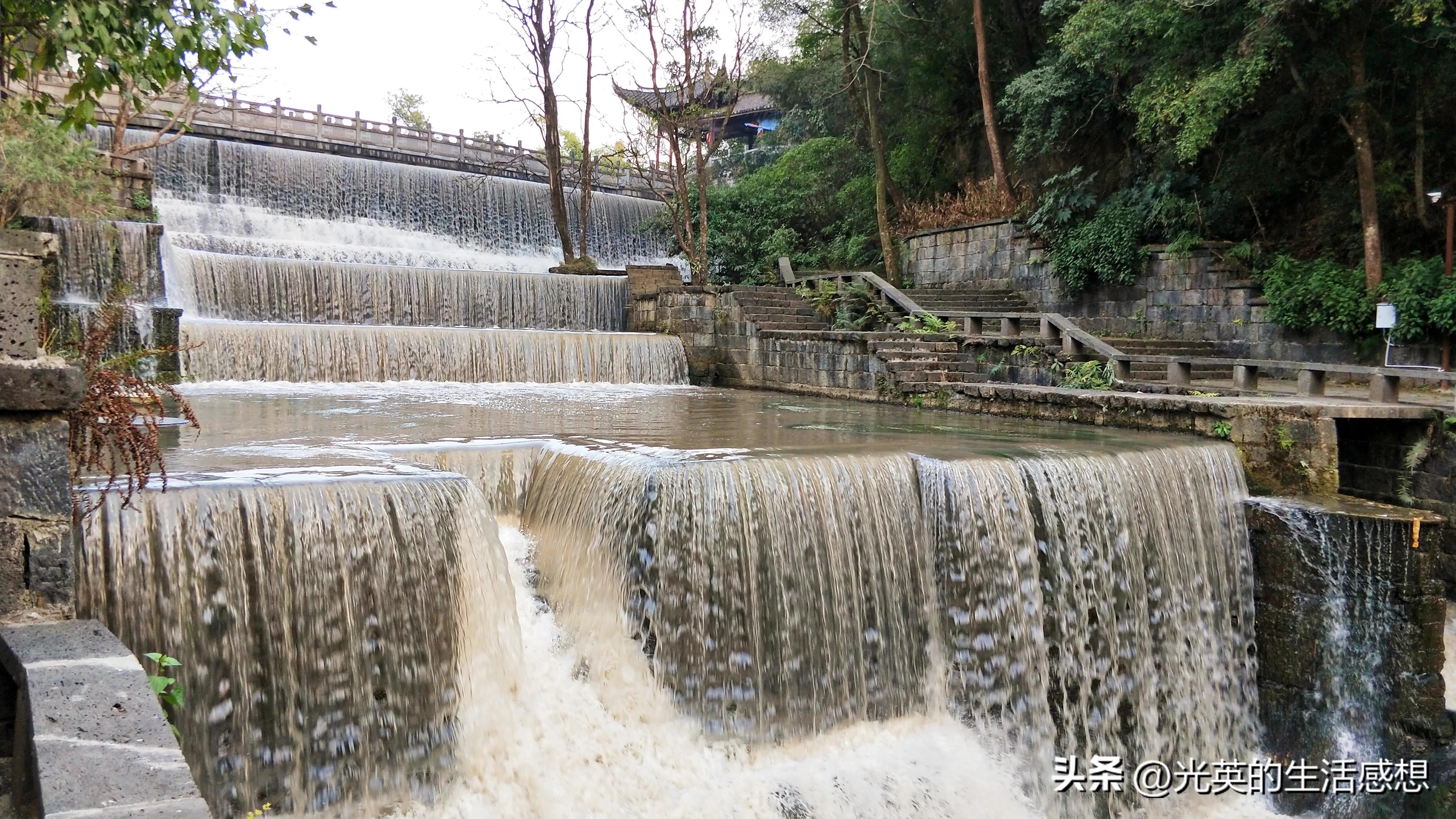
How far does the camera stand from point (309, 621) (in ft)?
15.7

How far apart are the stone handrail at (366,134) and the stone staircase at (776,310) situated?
6694mm

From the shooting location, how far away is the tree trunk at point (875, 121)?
2053 centimetres

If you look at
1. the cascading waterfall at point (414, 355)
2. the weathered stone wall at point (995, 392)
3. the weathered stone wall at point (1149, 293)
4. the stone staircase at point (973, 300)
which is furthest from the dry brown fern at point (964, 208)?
the cascading waterfall at point (414, 355)

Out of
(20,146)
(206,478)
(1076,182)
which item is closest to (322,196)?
(20,146)

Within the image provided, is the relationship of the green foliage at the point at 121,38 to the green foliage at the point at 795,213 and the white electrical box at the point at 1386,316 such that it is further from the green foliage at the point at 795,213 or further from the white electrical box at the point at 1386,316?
the green foliage at the point at 795,213

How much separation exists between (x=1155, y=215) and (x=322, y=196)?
55.2 feet

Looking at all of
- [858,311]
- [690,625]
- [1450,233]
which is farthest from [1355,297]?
[690,625]

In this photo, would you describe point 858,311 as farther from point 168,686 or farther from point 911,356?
point 168,686

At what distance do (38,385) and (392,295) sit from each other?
12182 millimetres

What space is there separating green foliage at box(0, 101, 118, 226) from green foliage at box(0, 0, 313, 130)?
7129 mm

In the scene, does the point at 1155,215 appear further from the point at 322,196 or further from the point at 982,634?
the point at 322,196

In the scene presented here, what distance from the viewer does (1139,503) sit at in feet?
24.0

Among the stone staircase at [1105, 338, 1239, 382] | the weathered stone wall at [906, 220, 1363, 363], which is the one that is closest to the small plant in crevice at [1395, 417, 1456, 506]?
the stone staircase at [1105, 338, 1239, 382]

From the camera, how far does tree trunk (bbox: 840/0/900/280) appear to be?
20531 mm
